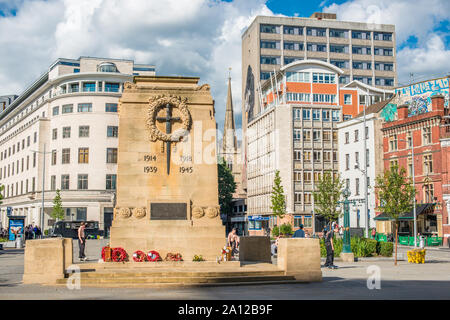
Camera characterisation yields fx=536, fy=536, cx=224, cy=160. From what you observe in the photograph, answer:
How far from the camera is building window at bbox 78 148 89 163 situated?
83562 mm

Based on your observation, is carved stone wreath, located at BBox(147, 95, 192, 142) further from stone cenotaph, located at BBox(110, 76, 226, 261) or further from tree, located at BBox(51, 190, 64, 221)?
tree, located at BBox(51, 190, 64, 221)

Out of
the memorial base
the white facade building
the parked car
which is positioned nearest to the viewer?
the memorial base

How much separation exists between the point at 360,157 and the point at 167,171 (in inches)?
2251

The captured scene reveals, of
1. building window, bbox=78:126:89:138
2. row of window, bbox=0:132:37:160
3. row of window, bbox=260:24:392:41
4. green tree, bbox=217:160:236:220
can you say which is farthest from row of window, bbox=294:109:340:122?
row of window, bbox=0:132:37:160

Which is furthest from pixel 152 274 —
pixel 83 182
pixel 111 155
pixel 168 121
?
pixel 83 182

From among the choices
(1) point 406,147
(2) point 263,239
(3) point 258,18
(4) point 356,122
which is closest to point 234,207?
(3) point 258,18

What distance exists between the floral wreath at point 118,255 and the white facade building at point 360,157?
167ft

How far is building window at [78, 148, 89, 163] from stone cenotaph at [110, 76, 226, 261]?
2512 inches

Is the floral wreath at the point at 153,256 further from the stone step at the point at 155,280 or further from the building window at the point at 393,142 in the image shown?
the building window at the point at 393,142

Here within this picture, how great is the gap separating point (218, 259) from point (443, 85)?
190 ft

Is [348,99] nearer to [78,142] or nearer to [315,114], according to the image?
[315,114]

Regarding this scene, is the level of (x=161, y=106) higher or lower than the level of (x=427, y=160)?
lower

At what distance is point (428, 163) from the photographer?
60.7 meters
